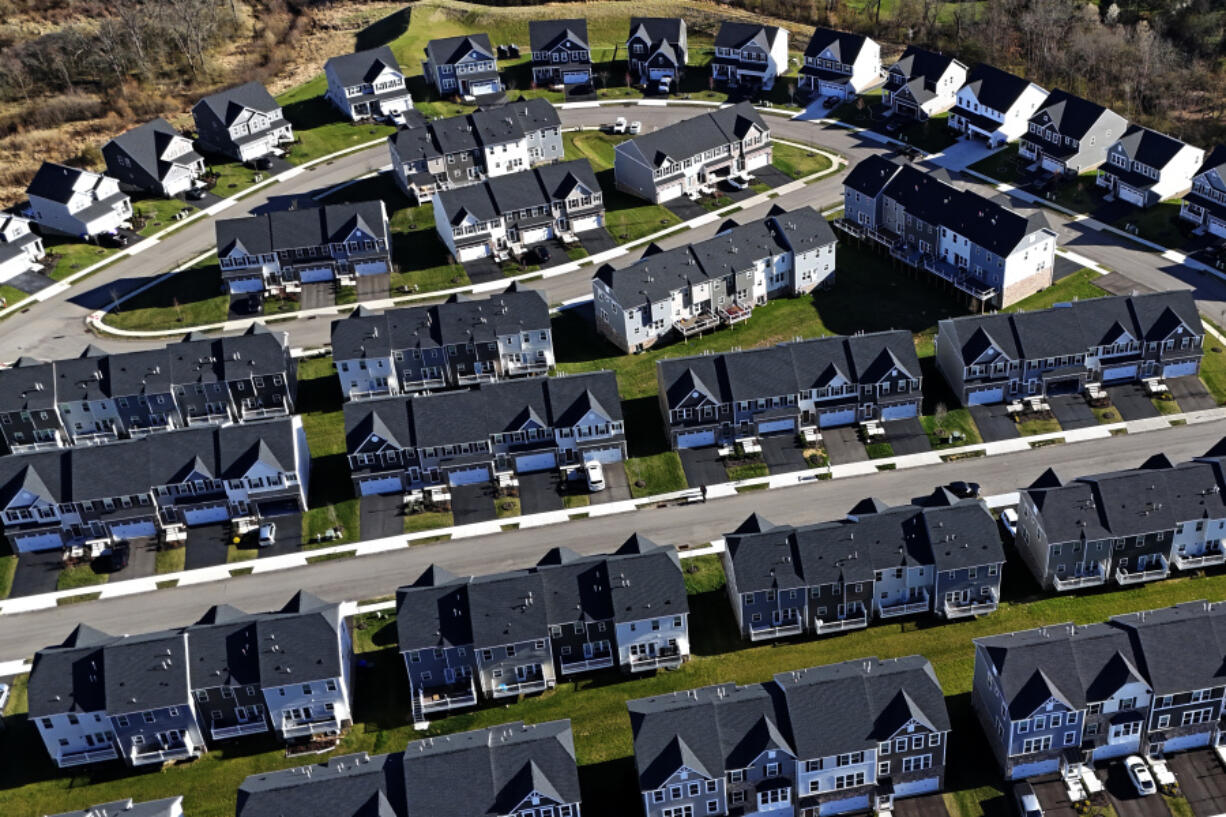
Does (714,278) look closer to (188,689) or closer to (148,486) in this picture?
(148,486)

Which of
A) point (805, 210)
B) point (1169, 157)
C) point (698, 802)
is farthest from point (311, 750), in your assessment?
point (1169, 157)

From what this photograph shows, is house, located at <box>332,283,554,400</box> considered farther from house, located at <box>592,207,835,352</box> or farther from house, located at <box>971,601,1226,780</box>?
house, located at <box>971,601,1226,780</box>

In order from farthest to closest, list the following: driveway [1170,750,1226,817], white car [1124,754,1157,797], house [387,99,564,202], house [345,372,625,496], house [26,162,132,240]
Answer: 1. house [387,99,564,202]
2. house [26,162,132,240]
3. house [345,372,625,496]
4. white car [1124,754,1157,797]
5. driveway [1170,750,1226,817]

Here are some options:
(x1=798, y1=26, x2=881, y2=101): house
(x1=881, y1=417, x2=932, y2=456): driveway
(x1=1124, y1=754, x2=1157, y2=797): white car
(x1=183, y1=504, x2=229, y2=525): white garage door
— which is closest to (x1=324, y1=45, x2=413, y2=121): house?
(x1=798, y1=26, x2=881, y2=101): house

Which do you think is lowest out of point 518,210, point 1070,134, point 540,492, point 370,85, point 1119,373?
point 540,492

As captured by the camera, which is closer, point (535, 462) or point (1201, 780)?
point (1201, 780)

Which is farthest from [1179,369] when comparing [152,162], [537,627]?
[152,162]
